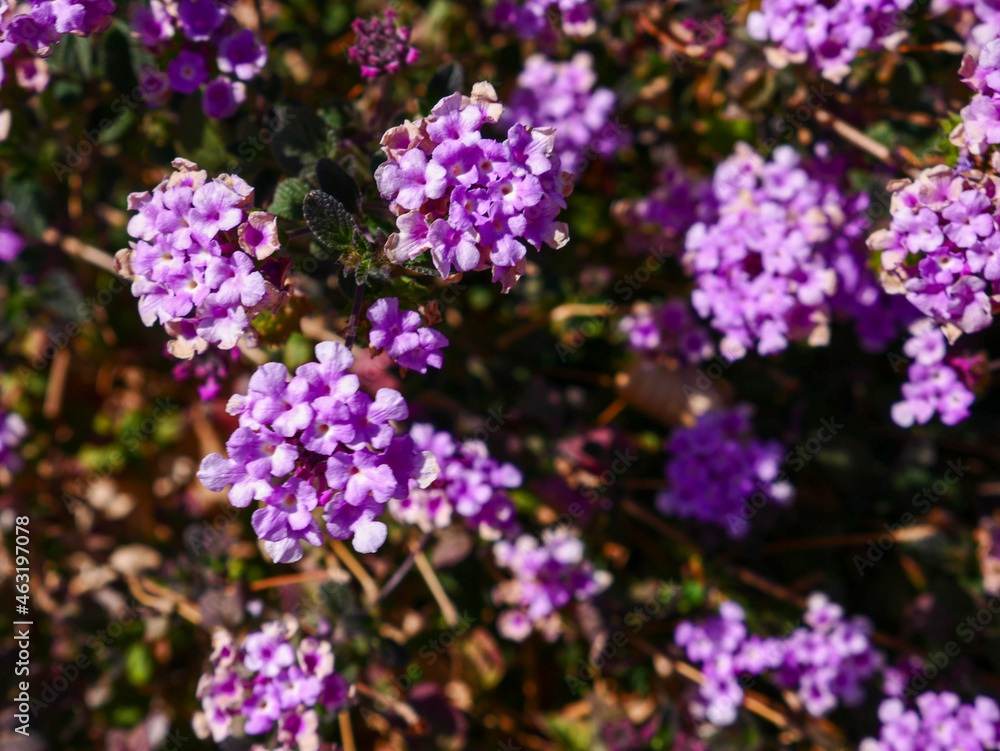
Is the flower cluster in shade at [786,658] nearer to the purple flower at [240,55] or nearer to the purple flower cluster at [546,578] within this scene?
the purple flower cluster at [546,578]

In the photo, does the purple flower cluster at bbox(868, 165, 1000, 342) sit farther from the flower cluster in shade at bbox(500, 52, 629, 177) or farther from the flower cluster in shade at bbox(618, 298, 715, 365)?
the flower cluster in shade at bbox(500, 52, 629, 177)

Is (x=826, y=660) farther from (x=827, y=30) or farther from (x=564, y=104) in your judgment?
(x=564, y=104)

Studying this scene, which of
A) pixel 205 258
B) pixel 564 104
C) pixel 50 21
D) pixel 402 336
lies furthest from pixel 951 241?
pixel 50 21

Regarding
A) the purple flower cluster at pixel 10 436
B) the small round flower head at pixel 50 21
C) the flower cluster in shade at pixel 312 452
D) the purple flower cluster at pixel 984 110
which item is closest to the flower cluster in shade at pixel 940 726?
the purple flower cluster at pixel 984 110

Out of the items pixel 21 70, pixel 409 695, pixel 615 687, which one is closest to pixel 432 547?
pixel 409 695

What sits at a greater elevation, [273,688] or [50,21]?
[50,21]

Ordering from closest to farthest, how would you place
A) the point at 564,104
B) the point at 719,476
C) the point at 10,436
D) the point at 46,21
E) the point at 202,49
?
the point at 46,21 → the point at 202,49 → the point at 719,476 → the point at 564,104 → the point at 10,436

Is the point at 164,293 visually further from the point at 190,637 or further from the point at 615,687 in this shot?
the point at 615,687
